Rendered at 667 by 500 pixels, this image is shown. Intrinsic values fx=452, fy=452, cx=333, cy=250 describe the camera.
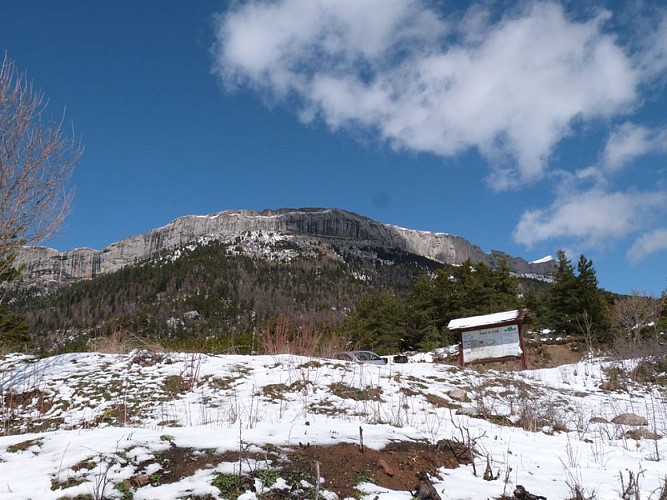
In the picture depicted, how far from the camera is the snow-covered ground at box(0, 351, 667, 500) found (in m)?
2.98

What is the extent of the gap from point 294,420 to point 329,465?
5.17 feet

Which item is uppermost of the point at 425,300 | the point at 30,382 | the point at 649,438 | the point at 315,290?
the point at 315,290

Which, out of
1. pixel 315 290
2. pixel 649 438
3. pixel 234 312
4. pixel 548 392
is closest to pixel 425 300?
pixel 548 392

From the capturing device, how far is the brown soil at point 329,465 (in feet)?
9.44

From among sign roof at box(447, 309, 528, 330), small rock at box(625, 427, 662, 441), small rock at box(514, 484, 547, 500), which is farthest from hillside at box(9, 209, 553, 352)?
small rock at box(514, 484, 547, 500)

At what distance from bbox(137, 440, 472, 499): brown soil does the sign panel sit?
12789mm

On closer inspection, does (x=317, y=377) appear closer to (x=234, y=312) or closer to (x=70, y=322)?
(x=234, y=312)

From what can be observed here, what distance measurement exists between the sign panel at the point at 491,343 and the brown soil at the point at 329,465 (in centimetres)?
1279

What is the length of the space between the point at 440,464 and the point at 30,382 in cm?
821

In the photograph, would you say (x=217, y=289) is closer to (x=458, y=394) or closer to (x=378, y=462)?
(x=458, y=394)

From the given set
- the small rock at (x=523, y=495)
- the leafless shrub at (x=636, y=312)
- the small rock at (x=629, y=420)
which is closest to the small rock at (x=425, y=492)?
the small rock at (x=523, y=495)

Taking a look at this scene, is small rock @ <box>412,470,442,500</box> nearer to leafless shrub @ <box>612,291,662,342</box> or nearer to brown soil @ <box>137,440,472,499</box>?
brown soil @ <box>137,440,472,499</box>

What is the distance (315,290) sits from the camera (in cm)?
12006

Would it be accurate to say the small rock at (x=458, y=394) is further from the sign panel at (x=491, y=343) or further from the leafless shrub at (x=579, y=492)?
the sign panel at (x=491, y=343)
